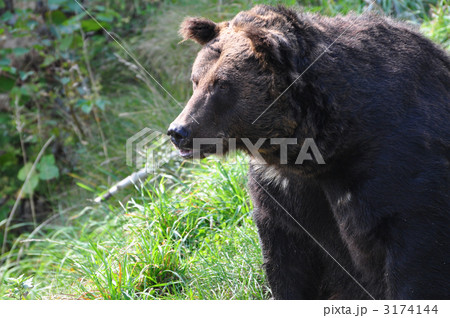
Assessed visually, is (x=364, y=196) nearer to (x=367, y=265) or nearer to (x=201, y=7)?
(x=367, y=265)

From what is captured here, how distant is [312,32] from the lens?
3.51m

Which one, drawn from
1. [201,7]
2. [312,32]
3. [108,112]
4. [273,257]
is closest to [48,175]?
[108,112]

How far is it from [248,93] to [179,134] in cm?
47

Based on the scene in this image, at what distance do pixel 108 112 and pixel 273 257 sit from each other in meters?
5.46

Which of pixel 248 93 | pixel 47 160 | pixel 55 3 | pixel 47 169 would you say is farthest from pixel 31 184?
pixel 248 93

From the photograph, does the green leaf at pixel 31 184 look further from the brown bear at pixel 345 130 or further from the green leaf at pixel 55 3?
the brown bear at pixel 345 130

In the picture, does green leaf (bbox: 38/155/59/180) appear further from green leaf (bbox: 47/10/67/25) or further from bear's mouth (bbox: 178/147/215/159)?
bear's mouth (bbox: 178/147/215/159)

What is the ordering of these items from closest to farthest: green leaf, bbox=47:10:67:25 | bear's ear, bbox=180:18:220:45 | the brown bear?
the brown bear < bear's ear, bbox=180:18:220:45 < green leaf, bbox=47:10:67:25

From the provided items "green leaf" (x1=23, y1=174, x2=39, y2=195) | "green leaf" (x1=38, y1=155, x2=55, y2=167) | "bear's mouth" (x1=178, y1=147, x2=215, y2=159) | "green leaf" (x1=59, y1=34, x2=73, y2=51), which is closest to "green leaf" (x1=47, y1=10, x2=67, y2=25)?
"green leaf" (x1=59, y1=34, x2=73, y2=51)

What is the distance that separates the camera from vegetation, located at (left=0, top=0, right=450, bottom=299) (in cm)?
432

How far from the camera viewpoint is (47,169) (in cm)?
754

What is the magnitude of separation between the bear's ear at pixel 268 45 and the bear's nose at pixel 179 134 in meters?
0.61

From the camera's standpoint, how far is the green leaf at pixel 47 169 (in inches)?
295
